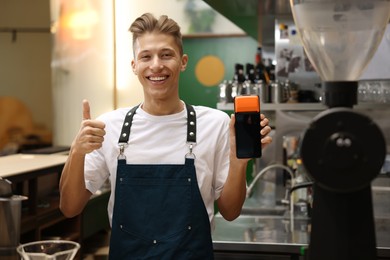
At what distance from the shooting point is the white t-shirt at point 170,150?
181 centimetres

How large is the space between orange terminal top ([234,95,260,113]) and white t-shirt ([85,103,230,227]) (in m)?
0.49

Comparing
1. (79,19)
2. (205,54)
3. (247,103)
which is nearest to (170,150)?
(247,103)

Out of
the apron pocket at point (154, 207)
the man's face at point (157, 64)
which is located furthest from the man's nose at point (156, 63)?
the apron pocket at point (154, 207)

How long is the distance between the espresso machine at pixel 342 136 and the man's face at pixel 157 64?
2.34 ft

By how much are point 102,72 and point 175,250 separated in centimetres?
436

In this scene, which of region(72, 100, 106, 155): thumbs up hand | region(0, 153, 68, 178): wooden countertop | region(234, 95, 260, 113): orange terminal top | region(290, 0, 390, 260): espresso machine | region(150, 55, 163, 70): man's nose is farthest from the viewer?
region(0, 153, 68, 178): wooden countertop

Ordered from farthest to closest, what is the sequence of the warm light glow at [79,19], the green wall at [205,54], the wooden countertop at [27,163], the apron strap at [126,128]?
the green wall at [205,54] < the warm light glow at [79,19] < the wooden countertop at [27,163] < the apron strap at [126,128]

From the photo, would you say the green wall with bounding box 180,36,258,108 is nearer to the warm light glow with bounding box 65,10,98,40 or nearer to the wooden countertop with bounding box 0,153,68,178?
the warm light glow with bounding box 65,10,98,40

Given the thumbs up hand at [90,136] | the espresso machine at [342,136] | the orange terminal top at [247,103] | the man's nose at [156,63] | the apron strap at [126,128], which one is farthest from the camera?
the apron strap at [126,128]

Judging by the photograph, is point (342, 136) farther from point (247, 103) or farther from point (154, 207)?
point (154, 207)

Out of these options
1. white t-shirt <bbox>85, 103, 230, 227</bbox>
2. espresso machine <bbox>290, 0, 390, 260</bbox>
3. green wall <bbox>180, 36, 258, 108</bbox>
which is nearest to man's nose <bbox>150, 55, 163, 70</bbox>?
white t-shirt <bbox>85, 103, 230, 227</bbox>

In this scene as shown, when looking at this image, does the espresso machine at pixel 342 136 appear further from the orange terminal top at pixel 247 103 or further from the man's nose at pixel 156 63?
the man's nose at pixel 156 63

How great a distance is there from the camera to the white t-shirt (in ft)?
5.93

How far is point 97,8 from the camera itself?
5.66m
